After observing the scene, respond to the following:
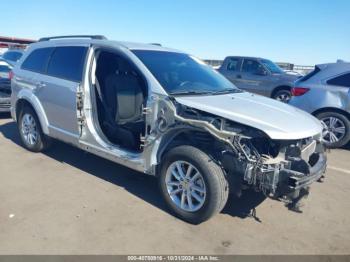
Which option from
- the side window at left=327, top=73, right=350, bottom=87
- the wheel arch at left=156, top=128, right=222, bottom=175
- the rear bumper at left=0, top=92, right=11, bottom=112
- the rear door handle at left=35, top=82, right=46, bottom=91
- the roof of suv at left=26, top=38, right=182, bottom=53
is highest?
the roof of suv at left=26, top=38, right=182, bottom=53

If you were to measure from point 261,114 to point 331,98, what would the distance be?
150 inches

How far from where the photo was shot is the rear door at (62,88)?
4.56 meters

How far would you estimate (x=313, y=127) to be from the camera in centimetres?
362

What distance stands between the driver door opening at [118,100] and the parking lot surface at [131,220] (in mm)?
695

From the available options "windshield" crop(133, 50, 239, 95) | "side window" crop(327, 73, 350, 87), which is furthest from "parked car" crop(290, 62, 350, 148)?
"windshield" crop(133, 50, 239, 95)

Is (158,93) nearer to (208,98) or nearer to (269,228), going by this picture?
(208,98)

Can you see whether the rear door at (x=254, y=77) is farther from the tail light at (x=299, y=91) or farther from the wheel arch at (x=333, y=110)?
the wheel arch at (x=333, y=110)

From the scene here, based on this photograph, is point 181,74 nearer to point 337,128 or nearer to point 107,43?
point 107,43

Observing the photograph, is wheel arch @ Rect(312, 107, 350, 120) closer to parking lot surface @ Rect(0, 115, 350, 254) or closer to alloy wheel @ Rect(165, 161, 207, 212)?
parking lot surface @ Rect(0, 115, 350, 254)

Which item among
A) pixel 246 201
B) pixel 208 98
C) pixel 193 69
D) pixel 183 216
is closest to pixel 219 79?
pixel 193 69

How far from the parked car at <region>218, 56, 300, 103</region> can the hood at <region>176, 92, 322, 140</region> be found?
306 inches

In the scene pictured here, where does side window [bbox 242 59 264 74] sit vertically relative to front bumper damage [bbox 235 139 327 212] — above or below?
above

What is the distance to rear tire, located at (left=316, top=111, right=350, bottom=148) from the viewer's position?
21.3 ft

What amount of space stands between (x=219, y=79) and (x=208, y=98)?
1060 mm
